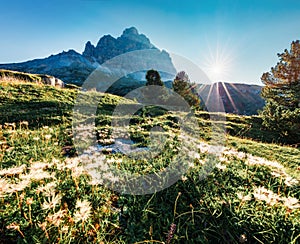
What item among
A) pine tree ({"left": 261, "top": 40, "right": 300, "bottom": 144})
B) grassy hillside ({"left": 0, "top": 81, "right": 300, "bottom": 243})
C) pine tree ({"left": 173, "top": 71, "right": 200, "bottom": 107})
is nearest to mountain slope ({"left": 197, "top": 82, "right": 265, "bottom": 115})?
pine tree ({"left": 173, "top": 71, "right": 200, "bottom": 107})

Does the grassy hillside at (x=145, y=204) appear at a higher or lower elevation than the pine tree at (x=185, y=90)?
lower

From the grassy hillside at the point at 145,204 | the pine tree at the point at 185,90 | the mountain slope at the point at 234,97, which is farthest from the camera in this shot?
the mountain slope at the point at 234,97

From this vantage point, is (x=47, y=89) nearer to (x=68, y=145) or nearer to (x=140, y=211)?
(x=68, y=145)

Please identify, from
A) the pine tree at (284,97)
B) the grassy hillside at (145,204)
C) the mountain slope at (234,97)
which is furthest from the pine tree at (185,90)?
the mountain slope at (234,97)

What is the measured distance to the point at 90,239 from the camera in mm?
2195

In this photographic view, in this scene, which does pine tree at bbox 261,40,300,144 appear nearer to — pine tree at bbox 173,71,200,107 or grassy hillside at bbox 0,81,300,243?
pine tree at bbox 173,71,200,107

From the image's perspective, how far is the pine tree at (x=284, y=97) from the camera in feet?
45.0

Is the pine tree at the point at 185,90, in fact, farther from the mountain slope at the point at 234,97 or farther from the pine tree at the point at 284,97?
the mountain slope at the point at 234,97

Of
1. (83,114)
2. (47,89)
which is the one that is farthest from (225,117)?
(47,89)

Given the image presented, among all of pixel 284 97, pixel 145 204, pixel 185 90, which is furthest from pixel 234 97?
pixel 145 204

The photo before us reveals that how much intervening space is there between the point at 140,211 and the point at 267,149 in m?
8.19

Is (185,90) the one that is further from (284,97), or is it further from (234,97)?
(234,97)

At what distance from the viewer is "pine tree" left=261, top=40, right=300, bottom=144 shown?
1371cm

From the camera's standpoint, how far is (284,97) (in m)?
18.5
